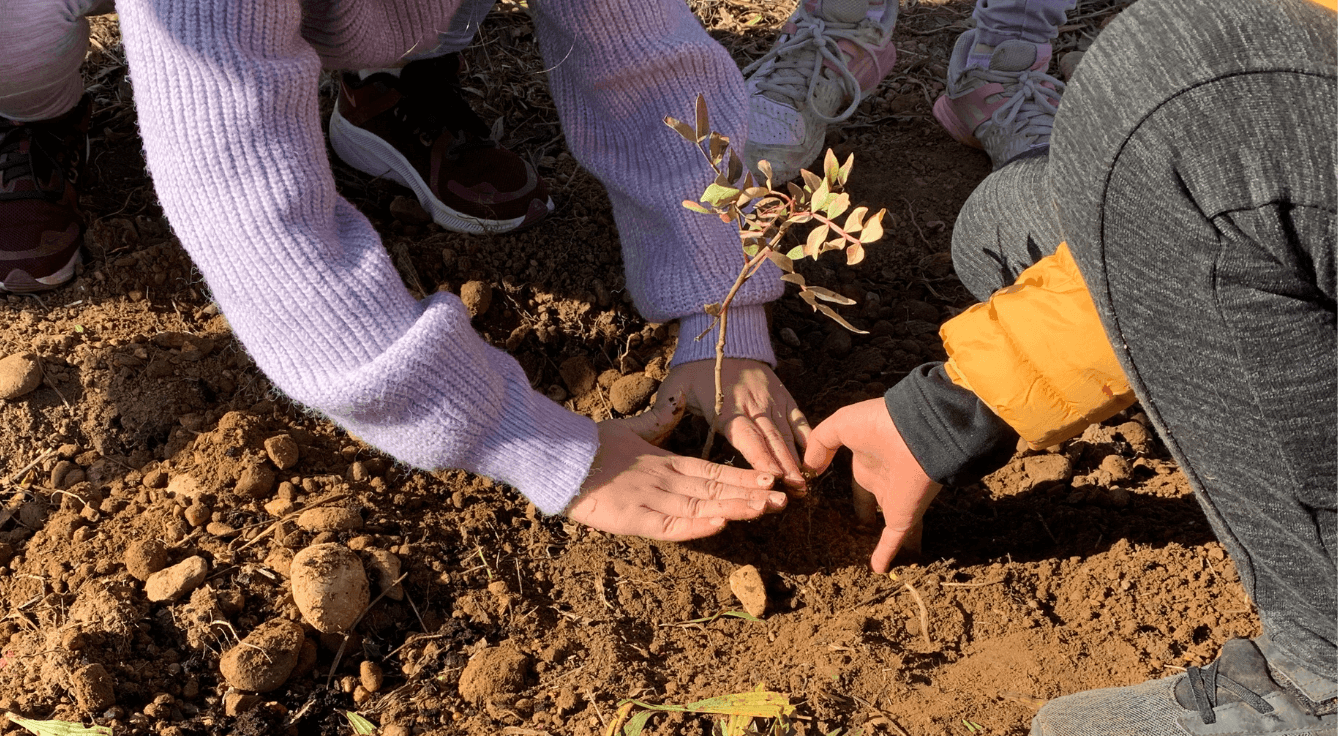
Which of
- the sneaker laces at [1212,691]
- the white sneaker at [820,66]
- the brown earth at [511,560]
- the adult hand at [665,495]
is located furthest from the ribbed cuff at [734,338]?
→ the sneaker laces at [1212,691]

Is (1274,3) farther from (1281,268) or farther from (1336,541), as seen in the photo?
(1336,541)

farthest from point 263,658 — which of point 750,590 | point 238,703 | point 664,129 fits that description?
point 664,129

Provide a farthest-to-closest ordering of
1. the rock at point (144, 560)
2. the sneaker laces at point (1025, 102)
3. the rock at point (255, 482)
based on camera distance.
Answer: the sneaker laces at point (1025, 102) → the rock at point (255, 482) → the rock at point (144, 560)

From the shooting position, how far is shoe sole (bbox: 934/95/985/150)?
2.55 metres

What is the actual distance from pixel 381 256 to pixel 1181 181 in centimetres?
103

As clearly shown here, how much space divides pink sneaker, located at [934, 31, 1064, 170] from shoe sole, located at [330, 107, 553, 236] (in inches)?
44.8

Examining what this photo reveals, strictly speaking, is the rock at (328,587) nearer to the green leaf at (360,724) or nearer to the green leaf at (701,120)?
the green leaf at (360,724)

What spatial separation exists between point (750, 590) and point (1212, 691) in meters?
0.68

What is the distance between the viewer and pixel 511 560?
1.67 m

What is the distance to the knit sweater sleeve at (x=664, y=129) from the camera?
1721 millimetres

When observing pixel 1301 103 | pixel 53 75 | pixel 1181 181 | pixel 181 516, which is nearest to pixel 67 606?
pixel 181 516

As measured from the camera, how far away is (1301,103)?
99 cm

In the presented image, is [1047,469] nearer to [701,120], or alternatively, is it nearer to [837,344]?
[837,344]

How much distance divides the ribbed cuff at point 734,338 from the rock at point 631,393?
92 mm
